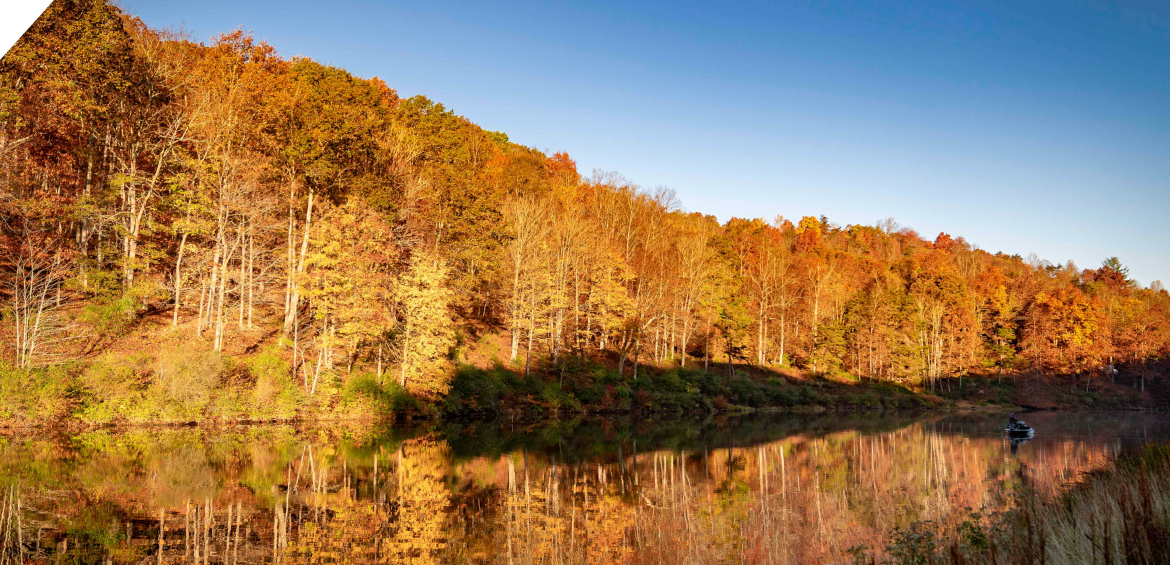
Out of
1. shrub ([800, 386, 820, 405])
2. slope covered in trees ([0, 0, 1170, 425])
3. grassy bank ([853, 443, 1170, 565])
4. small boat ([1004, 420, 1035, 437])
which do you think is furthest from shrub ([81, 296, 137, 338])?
shrub ([800, 386, 820, 405])

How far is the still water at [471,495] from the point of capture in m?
13.6

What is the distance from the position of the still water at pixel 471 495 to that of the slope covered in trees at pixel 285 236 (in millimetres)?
6435

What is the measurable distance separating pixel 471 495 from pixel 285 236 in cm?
3060

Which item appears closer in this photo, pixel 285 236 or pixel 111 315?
pixel 111 315

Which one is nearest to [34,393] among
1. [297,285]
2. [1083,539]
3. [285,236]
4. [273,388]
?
[273,388]

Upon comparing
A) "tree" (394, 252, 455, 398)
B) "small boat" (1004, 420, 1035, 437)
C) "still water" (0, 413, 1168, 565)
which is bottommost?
"small boat" (1004, 420, 1035, 437)

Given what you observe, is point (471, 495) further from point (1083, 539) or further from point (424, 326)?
point (424, 326)

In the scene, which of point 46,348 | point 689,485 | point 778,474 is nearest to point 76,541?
point 689,485

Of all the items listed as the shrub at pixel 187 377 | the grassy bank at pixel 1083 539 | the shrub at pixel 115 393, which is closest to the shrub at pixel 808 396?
the shrub at pixel 187 377

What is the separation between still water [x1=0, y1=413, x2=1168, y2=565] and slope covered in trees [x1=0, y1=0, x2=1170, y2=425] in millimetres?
6435

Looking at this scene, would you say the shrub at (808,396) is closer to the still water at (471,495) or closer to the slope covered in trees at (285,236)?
the slope covered in trees at (285,236)

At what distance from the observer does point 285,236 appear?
44.1 metres

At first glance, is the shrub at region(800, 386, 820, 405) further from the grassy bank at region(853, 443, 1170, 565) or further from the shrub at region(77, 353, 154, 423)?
the grassy bank at region(853, 443, 1170, 565)

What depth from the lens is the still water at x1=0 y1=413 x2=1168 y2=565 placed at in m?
13.6
